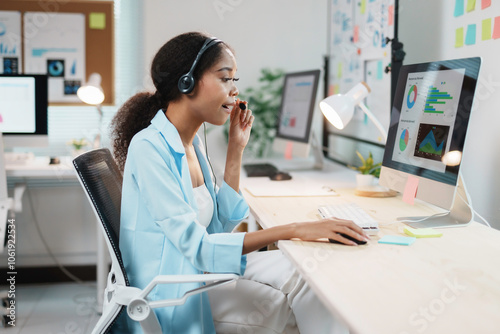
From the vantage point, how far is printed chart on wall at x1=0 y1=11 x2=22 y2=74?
3227 mm

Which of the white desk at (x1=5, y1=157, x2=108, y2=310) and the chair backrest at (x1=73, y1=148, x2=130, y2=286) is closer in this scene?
the chair backrest at (x1=73, y1=148, x2=130, y2=286)

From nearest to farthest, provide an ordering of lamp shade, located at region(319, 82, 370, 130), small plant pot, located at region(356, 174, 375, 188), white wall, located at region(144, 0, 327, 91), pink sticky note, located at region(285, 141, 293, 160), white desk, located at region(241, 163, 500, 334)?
white desk, located at region(241, 163, 500, 334)
lamp shade, located at region(319, 82, 370, 130)
small plant pot, located at region(356, 174, 375, 188)
pink sticky note, located at region(285, 141, 293, 160)
white wall, located at region(144, 0, 327, 91)

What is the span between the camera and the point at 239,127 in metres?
1.77

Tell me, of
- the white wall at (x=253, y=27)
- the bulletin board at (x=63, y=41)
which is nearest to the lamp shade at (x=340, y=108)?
the white wall at (x=253, y=27)

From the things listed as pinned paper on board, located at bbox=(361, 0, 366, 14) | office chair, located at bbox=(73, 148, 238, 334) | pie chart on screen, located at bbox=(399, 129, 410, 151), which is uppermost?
pinned paper on board, located at bbox=(361, 0, 366, 14)

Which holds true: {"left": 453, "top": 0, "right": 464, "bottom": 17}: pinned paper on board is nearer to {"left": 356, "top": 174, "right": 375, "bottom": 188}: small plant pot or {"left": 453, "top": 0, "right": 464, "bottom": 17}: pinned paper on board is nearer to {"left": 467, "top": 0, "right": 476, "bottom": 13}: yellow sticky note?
{"left": 467, "top": 0, "right": 476, "bottom": 13}: yellow sticky note

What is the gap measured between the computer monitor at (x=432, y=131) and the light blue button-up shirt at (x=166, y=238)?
0.55 meters

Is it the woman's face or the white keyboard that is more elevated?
the woman's face

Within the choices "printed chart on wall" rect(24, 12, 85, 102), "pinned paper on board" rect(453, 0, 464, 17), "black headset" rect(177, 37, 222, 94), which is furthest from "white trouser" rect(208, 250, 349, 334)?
"printed chart on wall" rect(24, 12, 85, 102)

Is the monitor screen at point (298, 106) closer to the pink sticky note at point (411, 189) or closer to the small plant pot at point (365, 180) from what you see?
the small plant pot at point (365, 180)

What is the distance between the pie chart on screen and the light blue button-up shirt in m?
0.65

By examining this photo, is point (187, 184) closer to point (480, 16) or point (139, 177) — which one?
point (139, 177)

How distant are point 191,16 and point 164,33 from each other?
0.19 m

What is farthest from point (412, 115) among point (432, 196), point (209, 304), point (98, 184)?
point (98, 184)
